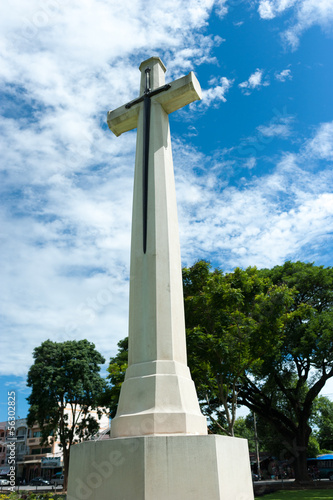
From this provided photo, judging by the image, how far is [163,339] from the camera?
453 cm

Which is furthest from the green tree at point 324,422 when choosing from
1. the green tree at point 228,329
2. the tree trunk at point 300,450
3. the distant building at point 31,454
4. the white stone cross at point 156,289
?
the white stone cross at point 156,289

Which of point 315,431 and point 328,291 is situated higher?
point 328,291

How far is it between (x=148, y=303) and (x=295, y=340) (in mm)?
17666

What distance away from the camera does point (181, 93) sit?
5.93 meters

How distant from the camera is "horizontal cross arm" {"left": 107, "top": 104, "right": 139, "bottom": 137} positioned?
6.37 metres

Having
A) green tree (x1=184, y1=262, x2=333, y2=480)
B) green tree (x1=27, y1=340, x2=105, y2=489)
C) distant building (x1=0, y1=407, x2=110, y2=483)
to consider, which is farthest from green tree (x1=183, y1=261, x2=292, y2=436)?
distant building (x1=0, y1=407, x2=110, y2=483)

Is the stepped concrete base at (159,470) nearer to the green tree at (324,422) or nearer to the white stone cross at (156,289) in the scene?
the white stone cross at (156,289)

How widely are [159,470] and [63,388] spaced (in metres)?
25.8

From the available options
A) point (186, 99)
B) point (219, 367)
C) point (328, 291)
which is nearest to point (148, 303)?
point (186, 99)

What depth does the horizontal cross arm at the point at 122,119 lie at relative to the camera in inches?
251

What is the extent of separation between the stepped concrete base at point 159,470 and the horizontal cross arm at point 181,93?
4.87 meters

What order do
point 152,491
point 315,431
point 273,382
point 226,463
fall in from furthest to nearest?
point 315,431 < point 273,382 < point 226,463 < point 152,491

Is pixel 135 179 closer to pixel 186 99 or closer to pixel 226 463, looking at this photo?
pixel 186 99

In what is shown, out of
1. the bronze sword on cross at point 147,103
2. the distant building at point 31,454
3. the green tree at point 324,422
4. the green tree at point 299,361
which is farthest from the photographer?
the distant building at point 31,454
